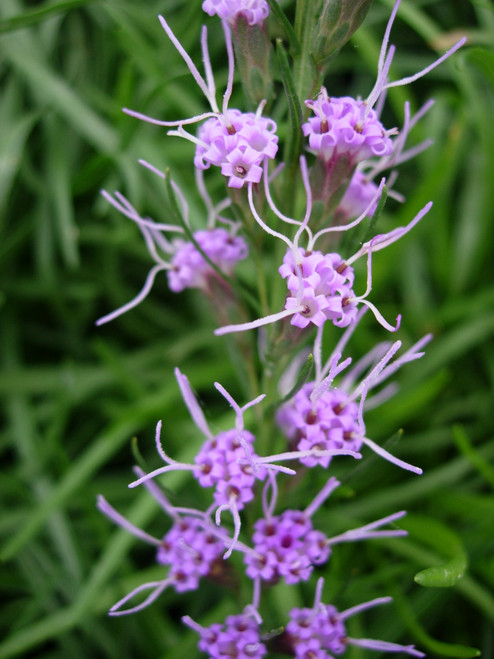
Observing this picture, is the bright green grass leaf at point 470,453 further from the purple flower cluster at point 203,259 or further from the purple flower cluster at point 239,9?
the purple flower cluster at point 239,9

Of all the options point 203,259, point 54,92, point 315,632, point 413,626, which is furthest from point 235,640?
point 54,92

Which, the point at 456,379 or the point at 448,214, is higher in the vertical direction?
the point at 448,214

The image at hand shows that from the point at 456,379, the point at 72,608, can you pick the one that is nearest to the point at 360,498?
the point at 456,379

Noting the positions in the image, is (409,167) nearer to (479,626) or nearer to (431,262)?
(431,262)

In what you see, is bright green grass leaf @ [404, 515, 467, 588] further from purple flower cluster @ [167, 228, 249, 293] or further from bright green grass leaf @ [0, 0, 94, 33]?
bright green grass leaf @ [0, 0, 94, 33]

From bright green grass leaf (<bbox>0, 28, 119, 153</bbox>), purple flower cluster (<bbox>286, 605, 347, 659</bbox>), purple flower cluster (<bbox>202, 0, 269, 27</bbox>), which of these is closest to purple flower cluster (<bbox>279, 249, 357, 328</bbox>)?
purple flower cluster (<bbox>202, 0, 269, 27</bbox>)
